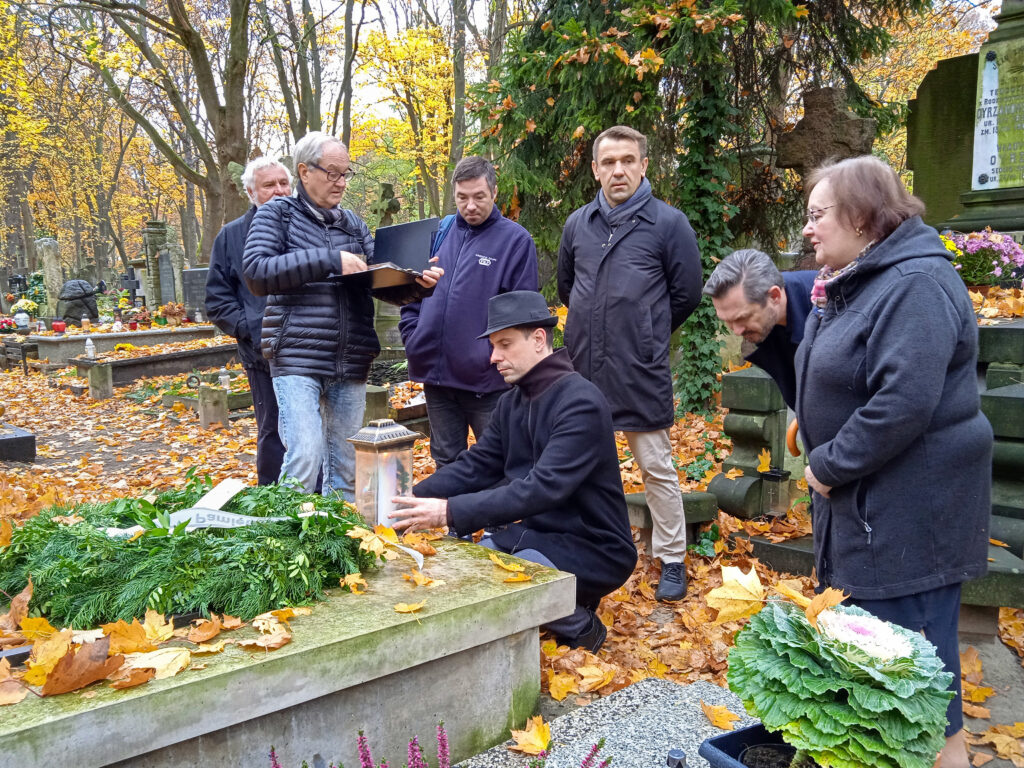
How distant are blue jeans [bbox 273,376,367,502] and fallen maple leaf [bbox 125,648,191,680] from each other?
4.83ft

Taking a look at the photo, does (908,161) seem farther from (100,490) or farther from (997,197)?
(100,490)

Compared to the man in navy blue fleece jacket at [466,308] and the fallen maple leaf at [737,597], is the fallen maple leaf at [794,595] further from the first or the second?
the man in navy blue fleece jacket at [466,308]

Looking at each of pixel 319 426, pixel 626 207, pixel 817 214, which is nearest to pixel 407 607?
pixel 817 214

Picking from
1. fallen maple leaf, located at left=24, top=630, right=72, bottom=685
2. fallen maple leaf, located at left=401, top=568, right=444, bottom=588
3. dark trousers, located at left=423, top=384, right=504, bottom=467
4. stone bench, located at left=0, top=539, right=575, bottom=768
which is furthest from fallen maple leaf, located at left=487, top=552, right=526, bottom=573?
dark trousers, located at left=423, top=384, right=504, bottom=467

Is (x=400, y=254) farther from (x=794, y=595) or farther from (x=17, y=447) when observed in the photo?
(x=17, y=447)

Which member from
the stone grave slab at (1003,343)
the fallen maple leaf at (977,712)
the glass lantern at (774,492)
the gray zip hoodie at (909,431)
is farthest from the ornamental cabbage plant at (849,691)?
the glass lantern at (774,492)

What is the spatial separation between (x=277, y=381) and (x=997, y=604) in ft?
10.9

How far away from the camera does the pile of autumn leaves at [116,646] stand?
5.59 ft

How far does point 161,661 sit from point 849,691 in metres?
1.46

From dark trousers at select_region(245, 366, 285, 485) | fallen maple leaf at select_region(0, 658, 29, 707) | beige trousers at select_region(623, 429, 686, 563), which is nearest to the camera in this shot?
fallen maple leaf at select_region(0, 658, 29, 707)

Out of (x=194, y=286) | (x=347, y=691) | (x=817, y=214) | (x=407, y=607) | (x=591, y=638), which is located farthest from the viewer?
(x=194, y=286)

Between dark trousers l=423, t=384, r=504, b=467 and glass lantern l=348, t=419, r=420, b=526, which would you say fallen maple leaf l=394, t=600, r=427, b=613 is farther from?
dark trousers l=423, t=384, r=504, b=467

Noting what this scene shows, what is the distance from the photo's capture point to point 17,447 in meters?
7.46

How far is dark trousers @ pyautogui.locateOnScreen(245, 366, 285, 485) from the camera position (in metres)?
4.59
